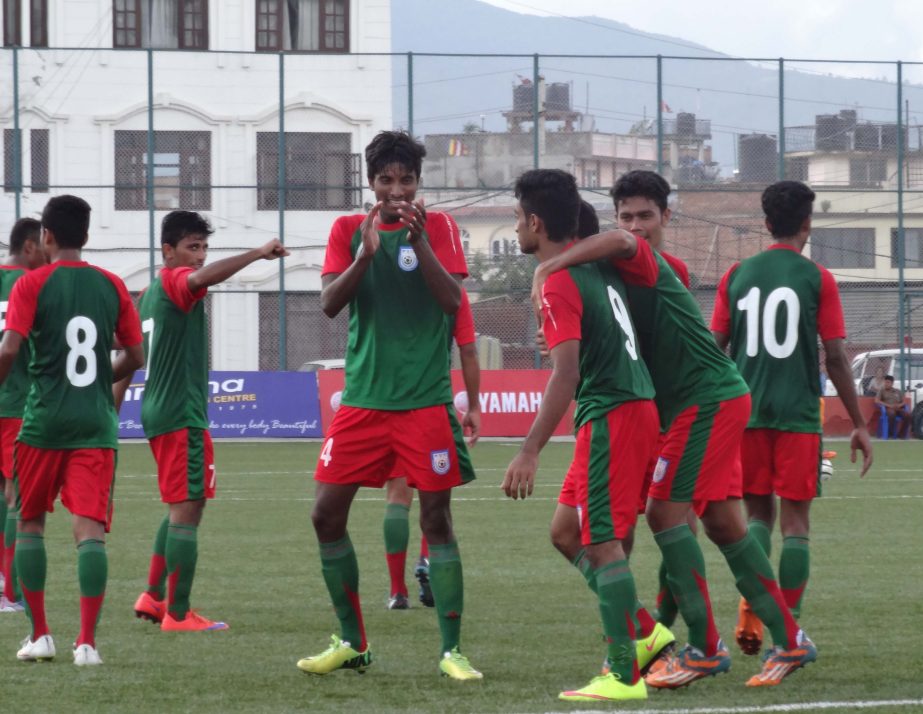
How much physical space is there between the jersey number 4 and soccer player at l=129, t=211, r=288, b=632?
8.61ft

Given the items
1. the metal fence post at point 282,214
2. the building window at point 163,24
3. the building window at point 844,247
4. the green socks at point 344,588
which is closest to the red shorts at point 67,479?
the green socks at point 344,588

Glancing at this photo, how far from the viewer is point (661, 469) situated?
6215mm

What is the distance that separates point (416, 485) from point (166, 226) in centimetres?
239

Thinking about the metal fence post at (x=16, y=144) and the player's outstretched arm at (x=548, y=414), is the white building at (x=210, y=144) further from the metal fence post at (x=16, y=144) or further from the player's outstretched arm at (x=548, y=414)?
the player's outstretched arm at (x=548, y=414)

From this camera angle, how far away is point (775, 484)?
23.2ft

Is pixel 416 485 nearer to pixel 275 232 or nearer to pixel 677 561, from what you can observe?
pixel 677 561

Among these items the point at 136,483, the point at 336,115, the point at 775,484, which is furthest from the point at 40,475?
the point at 336,115

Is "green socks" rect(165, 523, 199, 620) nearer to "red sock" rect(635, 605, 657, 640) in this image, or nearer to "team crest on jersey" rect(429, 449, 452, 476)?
"team crest on jersey" rect(429, 449, 452, 476)

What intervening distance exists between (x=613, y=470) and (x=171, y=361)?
9.57 ft

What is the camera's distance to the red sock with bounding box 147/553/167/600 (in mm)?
8320

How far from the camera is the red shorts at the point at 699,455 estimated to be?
6.19 metres

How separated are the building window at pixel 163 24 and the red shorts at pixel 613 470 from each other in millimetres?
36590

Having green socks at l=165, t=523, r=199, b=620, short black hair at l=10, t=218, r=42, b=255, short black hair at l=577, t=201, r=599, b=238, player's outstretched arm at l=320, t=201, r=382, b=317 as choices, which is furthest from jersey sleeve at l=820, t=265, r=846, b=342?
short black hair at l=10, t=218, r=42, b=255

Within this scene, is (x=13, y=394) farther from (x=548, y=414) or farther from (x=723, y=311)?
(x=548, y=414)
